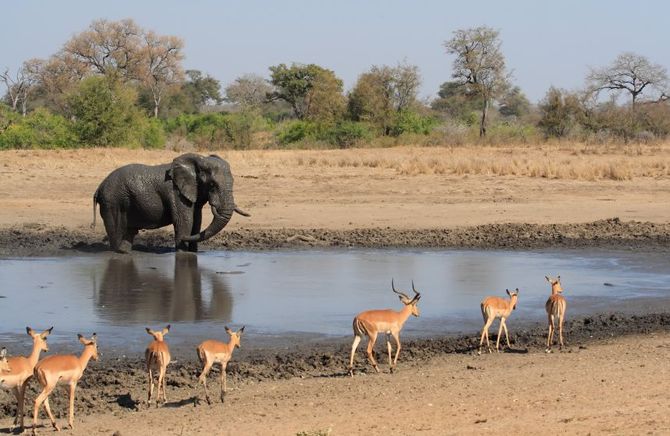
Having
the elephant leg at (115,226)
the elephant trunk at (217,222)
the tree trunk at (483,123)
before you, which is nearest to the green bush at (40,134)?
the tree trunk at (483,123)

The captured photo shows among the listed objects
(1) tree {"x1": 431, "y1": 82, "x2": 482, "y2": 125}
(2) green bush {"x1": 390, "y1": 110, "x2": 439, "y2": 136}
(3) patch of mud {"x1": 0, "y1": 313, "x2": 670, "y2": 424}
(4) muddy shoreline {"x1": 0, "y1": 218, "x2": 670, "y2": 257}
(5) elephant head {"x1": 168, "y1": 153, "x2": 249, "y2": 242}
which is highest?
(1) tree {"x1": 431, "y1": 82, "x2": 482, "y2": 125}

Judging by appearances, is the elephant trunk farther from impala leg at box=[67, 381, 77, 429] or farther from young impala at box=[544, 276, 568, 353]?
impala leg at box=[67, 381, 77, 429]

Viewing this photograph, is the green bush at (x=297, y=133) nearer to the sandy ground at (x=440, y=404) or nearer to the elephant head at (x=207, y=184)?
the elephant head at (x=207, y=184)

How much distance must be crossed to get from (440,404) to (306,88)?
64.2 meters

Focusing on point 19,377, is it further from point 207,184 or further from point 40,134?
point 40,134

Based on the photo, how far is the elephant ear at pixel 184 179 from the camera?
74.2 feet

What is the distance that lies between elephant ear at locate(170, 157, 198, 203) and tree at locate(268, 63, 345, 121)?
44700mm

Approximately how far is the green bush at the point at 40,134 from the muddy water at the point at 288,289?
22.9 metres

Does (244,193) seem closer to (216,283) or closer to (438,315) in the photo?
(216,283)

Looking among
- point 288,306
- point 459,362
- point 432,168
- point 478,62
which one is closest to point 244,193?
point 432,168

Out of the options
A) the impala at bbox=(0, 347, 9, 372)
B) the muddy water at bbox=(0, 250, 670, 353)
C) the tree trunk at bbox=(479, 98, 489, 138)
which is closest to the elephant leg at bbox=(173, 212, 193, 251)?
the muddy water at bbox=(0, 250, 670, 353)

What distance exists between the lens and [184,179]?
22.6 metres

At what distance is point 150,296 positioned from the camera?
17688mm

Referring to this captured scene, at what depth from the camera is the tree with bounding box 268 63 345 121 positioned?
6981cm
